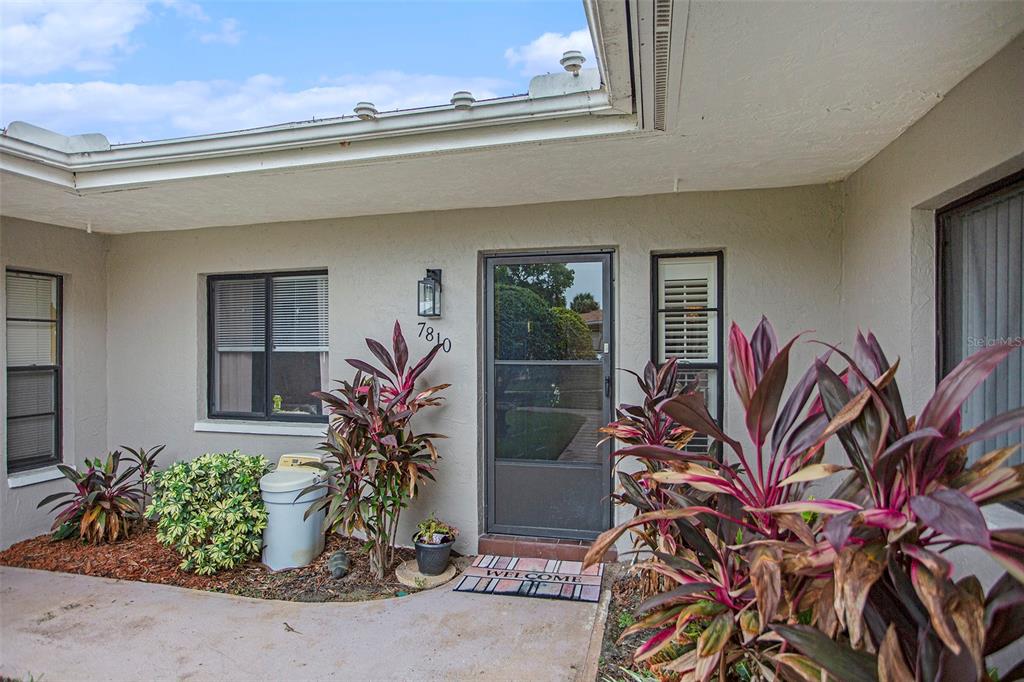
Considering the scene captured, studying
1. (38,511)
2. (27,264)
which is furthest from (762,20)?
(38,511)

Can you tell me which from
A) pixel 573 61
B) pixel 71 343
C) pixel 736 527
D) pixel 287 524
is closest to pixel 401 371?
pixel 287 524

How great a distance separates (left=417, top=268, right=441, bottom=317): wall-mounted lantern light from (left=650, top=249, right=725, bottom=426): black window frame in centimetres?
158

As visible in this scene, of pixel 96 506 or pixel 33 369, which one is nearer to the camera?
pixel 96 506

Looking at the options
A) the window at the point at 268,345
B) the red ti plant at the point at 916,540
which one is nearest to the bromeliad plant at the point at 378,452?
the window at the point at 268,345

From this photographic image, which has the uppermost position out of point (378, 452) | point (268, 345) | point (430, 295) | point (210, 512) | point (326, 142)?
point (326, 142)

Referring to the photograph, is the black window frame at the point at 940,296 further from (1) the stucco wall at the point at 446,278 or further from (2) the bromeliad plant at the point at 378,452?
(2) the bromeliad plant at the point at 378,452

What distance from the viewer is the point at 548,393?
13.9 ft

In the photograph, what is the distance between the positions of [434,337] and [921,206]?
3.10 metres

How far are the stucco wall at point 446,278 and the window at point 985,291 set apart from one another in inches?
44.7

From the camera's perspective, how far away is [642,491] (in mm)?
2723

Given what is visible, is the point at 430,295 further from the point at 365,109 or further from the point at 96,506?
the point at 96,506

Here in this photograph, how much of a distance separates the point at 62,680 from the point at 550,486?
295 centimetres

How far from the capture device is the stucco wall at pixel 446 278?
12.4 ft

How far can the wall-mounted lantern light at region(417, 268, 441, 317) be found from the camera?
4.24m
